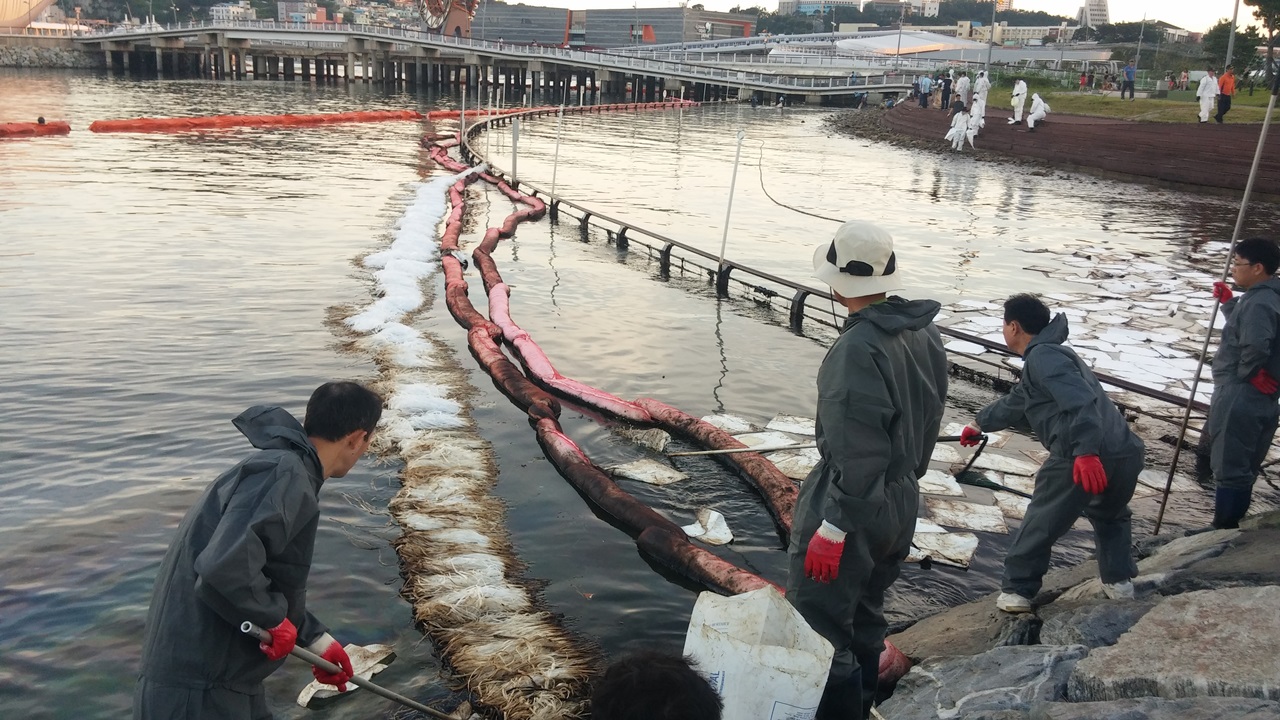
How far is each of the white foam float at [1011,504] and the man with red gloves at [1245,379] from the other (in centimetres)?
148

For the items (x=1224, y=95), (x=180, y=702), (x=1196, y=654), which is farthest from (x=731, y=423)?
(x=1224, y=95)

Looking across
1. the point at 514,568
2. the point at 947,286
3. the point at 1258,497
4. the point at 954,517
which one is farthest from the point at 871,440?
the point at 947,286

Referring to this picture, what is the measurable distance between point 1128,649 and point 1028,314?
1.72 meters

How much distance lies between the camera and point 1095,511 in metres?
4.52

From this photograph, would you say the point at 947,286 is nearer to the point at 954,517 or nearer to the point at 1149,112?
the point at 954,517

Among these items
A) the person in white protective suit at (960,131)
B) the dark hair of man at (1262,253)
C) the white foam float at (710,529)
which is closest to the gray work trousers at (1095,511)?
the dark hair of man at (1262,253)

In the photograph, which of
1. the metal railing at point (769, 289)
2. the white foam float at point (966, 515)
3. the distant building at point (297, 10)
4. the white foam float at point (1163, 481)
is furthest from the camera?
the distant building at point (297, 10)

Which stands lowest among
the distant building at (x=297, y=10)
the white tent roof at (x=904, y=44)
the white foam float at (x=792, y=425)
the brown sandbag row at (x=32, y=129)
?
the white foam float at (x=792, y=425)

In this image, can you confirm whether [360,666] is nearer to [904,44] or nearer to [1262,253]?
[1262,253]

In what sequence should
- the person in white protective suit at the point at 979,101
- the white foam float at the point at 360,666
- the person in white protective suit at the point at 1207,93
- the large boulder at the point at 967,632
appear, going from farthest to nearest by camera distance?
the person in white protective suit at the point at 979,101 < the person in white protective suit at the point at 1207,93 < the white foam float at the point at 360,666 < the large boulder at the point at 967,632

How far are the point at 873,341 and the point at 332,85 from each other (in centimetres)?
8055

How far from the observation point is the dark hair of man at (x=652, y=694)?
6.85ft

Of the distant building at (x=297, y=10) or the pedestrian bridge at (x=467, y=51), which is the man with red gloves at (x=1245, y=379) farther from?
the distant building at (x=297, y=10)

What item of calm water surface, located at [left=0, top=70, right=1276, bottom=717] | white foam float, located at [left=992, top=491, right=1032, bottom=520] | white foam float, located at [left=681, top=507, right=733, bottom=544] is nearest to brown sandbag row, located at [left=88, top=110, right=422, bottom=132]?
calm water surface, located at [left=0, top=70, right=1276, bottom=717]
